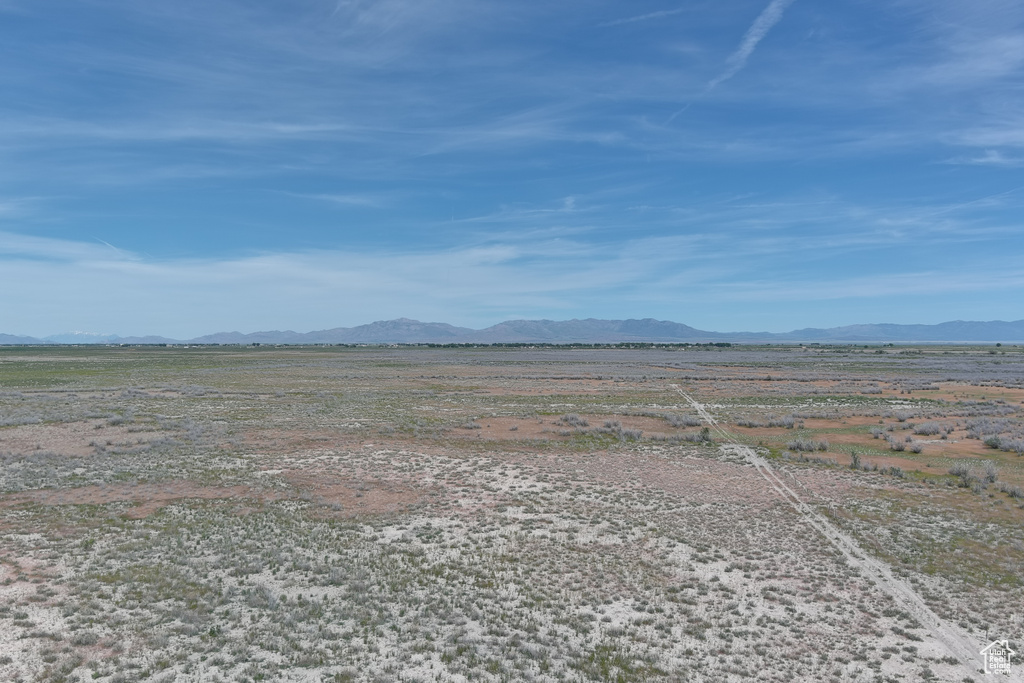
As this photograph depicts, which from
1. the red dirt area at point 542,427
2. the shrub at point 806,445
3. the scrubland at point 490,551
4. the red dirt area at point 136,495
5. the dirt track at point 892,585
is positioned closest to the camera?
the scrubland at point 490,551

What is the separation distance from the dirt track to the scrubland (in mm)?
186

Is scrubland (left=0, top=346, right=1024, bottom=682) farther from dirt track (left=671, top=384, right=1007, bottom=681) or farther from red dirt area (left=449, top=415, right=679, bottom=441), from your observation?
red dirt area (left=449, top=415, right=679, bottom=441)

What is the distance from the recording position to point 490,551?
14.5m

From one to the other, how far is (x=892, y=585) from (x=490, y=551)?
9.10 meters

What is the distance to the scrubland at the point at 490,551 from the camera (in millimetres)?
9766

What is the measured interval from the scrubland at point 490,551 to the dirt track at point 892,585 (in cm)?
19

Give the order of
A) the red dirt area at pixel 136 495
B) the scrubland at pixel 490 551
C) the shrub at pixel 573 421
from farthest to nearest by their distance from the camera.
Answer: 1. the shrub at pixel 573 421
2. the red dirt area at pixel 136 495
3. the scrubland at pixel 490 551

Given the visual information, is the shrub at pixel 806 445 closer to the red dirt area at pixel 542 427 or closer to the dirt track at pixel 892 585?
the red dirt area at pixel 542 427

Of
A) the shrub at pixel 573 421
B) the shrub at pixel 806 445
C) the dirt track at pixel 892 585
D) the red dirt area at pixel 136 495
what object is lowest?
the dirt track at pixel 892 585

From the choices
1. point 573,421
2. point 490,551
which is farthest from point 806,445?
point 490,551

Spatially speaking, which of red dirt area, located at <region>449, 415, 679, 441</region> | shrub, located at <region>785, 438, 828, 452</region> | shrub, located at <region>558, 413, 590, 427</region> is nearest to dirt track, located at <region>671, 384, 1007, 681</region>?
shrub, located at <region>785, 438, 828, 452</region>

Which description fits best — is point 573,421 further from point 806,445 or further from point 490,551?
point 490,551

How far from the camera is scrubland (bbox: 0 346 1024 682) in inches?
384

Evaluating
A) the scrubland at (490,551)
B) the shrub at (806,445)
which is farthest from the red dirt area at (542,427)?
the shrub at (806,445)
